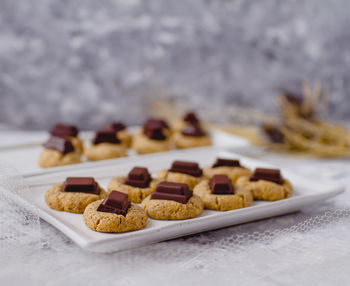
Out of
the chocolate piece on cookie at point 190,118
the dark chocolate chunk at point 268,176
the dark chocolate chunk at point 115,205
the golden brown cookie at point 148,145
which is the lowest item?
the dark chocolate chunk at point 115,205

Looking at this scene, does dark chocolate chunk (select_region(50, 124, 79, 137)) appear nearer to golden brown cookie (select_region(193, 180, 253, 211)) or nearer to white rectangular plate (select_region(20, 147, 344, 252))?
white rectangular plate (select_region(20, 147, 344, 252))

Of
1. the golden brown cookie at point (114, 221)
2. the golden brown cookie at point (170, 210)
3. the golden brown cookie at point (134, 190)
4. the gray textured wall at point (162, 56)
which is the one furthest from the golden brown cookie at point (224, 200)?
the gray textured wall at point (162, 56)

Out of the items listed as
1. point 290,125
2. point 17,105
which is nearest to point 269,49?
point 290,125

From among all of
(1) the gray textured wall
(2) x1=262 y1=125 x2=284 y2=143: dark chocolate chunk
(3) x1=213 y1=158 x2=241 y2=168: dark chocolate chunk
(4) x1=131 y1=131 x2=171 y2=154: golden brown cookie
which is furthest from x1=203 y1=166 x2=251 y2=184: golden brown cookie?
(1) the gray textured wall

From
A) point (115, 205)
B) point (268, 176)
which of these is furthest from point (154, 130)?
point (115, 205)

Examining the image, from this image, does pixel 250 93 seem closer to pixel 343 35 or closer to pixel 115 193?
pixel 343 35

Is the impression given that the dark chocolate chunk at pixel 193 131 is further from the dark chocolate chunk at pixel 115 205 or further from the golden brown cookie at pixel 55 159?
the dark chocolate chunk at pixel 115 205

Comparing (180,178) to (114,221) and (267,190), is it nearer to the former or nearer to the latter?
(267,190)
